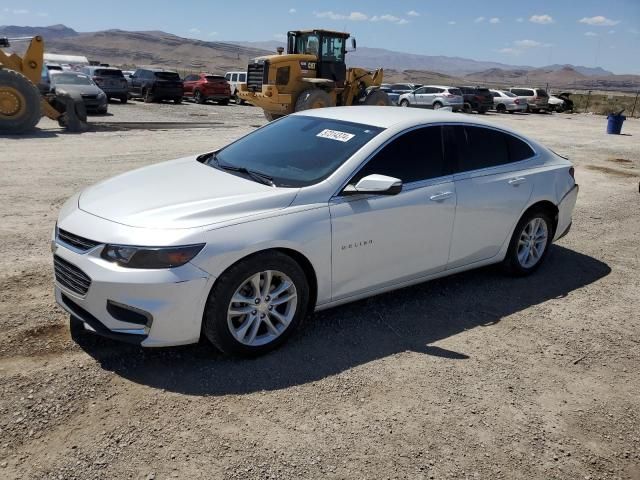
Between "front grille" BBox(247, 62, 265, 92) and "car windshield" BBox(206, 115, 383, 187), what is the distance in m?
15.0

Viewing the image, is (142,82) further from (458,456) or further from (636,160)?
(458,456)

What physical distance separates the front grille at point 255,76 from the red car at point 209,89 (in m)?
9.90

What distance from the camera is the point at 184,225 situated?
3451mm

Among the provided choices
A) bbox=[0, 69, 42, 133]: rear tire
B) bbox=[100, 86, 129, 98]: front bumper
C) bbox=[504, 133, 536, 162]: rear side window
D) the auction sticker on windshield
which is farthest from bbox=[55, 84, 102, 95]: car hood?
bbox=[504, 133, 536, 162]: rear side window

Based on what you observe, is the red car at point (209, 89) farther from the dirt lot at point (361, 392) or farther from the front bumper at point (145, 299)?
the front bumper at point (145, 299)

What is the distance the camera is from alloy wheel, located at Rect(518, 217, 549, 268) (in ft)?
18.0

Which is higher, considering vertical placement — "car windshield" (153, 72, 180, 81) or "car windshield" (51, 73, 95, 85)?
"car windshield" (153, 72, 180, 81)

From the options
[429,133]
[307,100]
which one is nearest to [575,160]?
[307,100]

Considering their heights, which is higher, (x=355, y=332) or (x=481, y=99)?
(x=481, y=99)

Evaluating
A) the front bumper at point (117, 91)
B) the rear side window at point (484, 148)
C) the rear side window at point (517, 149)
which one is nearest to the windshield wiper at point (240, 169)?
the rear side window at point (484, 148)

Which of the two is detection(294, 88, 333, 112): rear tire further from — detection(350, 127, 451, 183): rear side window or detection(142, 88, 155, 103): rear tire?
detection(350, 127, 451, 183): rear side window

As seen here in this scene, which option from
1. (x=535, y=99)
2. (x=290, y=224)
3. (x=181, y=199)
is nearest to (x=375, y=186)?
(x=290, y=224)

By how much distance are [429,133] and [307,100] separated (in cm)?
1410

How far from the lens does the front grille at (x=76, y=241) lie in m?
3.48
